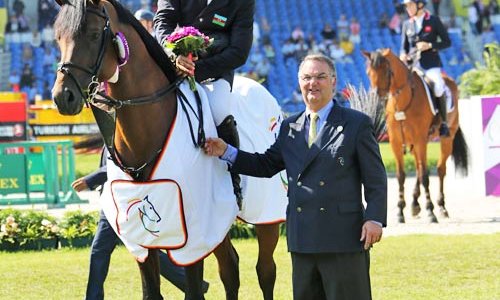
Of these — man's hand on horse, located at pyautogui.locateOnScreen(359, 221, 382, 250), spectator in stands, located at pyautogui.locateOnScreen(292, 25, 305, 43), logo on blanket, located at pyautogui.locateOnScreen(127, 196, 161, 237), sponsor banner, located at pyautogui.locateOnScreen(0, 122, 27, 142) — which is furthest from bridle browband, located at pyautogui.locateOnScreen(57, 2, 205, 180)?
spectator in stands, located at pyautogui.locateOnScreen(292, 25, 305, 43)

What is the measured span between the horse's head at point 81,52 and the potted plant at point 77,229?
19.7ft

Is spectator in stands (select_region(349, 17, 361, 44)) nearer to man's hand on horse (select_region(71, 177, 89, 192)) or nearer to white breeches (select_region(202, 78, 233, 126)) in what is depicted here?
man's hand on horse (select_region(71, 177, 89, 192))

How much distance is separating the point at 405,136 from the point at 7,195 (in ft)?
20.1

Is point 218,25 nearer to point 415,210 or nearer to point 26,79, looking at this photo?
point 415,210

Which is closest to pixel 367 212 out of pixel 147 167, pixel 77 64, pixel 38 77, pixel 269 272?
pixel 147 167

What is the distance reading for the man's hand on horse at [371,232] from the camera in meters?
4.79

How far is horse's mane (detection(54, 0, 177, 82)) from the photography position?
16.8 ft

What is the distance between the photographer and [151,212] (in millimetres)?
5453

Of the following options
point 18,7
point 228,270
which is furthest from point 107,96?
point 18,7

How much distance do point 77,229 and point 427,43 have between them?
5658 millimetres

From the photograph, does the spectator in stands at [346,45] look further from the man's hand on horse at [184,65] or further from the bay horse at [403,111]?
the man's hand on horse at [184,65]

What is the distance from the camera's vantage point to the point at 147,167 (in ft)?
17.9

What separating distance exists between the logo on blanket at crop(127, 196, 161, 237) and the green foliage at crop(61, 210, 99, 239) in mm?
5734

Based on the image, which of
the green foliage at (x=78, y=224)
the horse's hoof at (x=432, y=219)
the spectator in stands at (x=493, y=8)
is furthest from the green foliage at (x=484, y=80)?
the spectator in stands at (x=493, y=8)
